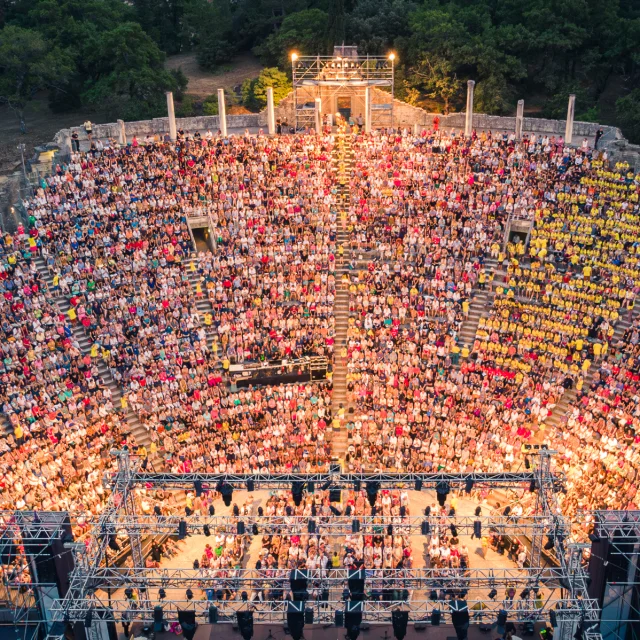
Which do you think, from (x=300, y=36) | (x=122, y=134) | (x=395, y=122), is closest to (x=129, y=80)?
(x=122, y=134)

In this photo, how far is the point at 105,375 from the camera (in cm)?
3841

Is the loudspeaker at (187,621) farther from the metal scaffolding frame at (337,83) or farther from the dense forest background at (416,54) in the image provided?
the dense forest background at (416,54)

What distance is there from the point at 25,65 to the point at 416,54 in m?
26.2

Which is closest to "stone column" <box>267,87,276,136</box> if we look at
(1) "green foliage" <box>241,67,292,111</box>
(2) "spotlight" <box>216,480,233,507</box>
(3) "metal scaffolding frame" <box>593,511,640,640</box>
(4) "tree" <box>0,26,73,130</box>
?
(1) "green foliage" <box>241,67,292,111</box>

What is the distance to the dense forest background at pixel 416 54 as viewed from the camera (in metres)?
59.5

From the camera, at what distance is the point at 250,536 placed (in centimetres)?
3319

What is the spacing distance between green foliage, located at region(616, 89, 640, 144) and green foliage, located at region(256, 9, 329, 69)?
792 inches

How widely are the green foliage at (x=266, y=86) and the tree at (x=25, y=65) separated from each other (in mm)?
12566

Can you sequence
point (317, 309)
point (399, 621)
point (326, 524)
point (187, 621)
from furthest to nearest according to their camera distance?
point (317, 309), point (326, 524), point (187, 621), point (399, 621)

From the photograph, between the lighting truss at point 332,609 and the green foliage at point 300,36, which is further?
the green foliage at point 300,36

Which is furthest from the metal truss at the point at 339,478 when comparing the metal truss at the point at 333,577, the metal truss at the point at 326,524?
the metal truss at the point at 333,577

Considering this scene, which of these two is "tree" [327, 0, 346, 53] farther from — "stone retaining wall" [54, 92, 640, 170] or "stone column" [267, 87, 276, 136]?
"stone column" [267, 87, 276, 136]

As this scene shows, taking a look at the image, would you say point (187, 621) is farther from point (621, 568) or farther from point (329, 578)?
point (621, 568)

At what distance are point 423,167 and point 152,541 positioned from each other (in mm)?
23597
